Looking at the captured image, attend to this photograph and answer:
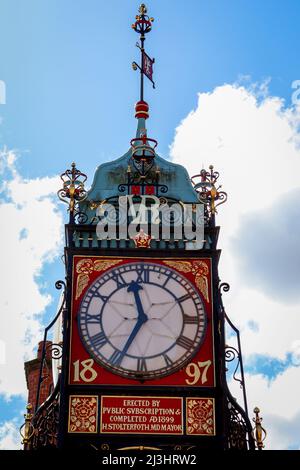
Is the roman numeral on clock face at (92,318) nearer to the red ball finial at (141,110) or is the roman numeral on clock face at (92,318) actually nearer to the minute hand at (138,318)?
the minute hand at (138,318)

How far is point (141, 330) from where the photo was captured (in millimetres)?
14398

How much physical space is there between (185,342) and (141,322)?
0.56 meters

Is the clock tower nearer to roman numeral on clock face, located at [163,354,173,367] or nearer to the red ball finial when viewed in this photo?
roman numeral on clock face, located at [163,354,173,367]

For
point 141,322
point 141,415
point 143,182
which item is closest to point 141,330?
point 141,322

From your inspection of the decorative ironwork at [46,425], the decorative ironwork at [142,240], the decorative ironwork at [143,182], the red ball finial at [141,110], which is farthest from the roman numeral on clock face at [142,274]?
the red ball finial at [141,110]

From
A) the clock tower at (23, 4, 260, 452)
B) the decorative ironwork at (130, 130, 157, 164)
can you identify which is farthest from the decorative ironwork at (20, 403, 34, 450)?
the decorative ironwork at (130, 130, 157, 164)

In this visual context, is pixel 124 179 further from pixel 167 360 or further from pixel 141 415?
pixel 141 415

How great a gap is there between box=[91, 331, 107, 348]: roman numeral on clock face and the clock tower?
0.5 inches

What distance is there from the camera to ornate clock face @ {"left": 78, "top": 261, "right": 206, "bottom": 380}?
14.2 meters
